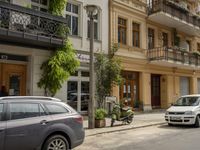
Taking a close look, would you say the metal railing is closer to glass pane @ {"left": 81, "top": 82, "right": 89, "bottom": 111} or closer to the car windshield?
glass pane @ {"left": 81, "top": 82, "right": 89, "bottom": 111}

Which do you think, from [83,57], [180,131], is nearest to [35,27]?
[83,57]

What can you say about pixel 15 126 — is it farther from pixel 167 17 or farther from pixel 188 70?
pixel 188 70

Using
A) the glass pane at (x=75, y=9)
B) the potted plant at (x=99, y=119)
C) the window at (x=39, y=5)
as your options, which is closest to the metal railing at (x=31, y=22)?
the window at (x=39, y=5)

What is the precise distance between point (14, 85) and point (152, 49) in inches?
485

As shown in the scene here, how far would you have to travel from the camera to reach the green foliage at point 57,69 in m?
15.2

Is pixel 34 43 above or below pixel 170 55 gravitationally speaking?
below

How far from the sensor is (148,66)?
23.9 meters

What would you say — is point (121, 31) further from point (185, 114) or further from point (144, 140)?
point (144, 140)

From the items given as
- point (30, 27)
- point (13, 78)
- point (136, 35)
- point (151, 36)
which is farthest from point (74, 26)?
point (151, 36)

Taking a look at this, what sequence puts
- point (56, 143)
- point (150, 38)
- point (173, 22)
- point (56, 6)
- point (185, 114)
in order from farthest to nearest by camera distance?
point (173, 22)
point (150, 38)
point (56, 6)
point (185, 114)
point (56, 143)

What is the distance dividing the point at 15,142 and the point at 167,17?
Result: 1956 cm

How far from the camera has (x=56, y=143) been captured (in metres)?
7.79

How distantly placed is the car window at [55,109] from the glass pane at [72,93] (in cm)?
963

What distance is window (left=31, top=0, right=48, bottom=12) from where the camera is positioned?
16.3m
